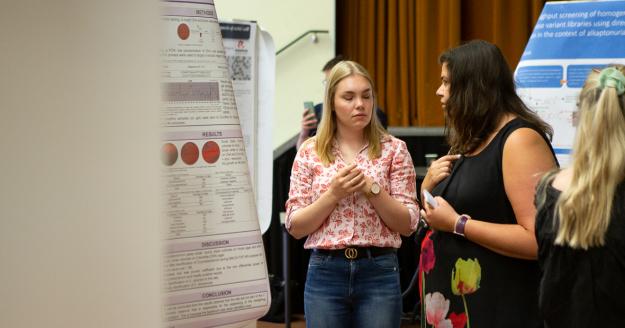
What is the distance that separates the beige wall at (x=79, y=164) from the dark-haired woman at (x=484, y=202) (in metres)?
1.06

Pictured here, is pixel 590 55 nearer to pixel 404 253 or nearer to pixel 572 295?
pixel 572 295

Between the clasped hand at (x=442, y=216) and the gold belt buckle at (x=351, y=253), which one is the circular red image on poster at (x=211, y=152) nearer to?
the clasped hand at (x=442, y=216)

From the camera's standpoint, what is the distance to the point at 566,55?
3.40 meters

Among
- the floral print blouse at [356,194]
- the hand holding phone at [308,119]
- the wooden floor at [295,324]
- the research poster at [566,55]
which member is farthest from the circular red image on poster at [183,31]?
the wooden floor at [295,324]

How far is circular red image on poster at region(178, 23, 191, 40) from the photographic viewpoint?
1.72 meters

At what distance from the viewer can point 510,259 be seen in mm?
2154

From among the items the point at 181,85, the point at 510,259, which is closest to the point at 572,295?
the point at 510,259

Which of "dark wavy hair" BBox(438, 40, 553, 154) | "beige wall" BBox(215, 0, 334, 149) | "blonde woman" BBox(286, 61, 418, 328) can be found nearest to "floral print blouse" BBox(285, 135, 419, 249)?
"blonde woman" BBox(286, 61, 418, 328)

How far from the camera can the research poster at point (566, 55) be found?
3.31m

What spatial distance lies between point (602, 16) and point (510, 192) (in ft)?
5.16

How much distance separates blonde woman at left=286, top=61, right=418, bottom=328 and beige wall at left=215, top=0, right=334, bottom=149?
13.9 ft

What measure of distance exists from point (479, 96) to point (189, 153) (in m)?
0.90

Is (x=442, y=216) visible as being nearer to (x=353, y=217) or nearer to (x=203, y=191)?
(x=353, y=217)

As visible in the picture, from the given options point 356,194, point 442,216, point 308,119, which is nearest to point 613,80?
point 442,216
